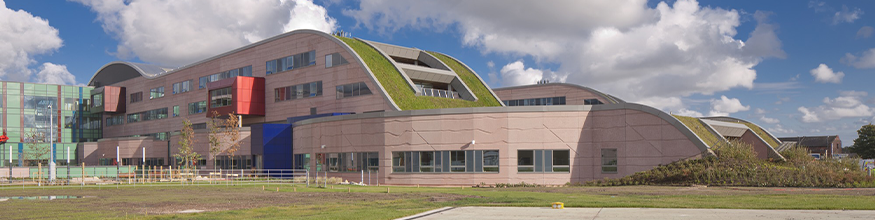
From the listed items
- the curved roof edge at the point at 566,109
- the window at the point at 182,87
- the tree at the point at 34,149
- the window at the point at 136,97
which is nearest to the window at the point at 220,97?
the window at the point at 182,87

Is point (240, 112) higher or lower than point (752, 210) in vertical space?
higher

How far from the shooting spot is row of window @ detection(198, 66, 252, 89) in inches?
2682

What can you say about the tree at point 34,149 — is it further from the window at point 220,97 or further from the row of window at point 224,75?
the window at point 220,97

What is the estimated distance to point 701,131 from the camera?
38.9 m

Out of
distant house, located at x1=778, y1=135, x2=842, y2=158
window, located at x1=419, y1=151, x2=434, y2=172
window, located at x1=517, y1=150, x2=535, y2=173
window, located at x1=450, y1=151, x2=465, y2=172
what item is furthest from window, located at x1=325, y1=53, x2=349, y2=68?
distant house, located at x1=778, y1=135, x2=842, y2=158

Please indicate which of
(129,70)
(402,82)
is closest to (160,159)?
(129,70)

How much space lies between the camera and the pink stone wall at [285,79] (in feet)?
186

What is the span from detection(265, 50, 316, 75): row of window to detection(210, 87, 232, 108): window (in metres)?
4.40

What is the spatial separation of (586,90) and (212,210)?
69059 millimetres

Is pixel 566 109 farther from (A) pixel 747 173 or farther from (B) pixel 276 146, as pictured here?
(B) pixel 276 146

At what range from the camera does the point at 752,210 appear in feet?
60.4

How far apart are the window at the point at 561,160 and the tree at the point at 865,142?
70.0 m

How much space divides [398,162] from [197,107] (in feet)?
128

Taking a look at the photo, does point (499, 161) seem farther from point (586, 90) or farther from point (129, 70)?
point (129, 70)
